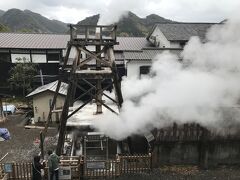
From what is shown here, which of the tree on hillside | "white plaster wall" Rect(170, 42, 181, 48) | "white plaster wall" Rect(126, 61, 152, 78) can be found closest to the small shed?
the tree on hillside

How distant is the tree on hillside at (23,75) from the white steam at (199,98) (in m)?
14.3

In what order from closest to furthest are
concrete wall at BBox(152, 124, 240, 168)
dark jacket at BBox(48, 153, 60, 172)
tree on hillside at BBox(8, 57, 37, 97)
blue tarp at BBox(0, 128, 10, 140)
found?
dark jacket at BBox(48, 153, 60, 172) < concrete wall at BBox(152, 124, 240, 168) < blue tarp at BBox(0, 128, 10, 140) < tree on hillside at BBox(8, 57, 37, 97)

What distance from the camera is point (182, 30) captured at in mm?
33156

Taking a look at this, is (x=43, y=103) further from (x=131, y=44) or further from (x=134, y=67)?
(x=131, y=44)

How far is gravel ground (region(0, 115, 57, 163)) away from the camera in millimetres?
15438

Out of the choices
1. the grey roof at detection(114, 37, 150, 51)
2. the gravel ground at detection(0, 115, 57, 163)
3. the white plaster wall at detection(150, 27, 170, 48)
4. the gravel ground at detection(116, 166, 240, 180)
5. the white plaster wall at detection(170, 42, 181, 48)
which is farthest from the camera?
the white plaster wall at detection(150, 27, 170, 48)

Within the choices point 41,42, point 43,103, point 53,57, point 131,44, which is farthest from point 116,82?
point 131,44

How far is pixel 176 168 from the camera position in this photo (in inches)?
527

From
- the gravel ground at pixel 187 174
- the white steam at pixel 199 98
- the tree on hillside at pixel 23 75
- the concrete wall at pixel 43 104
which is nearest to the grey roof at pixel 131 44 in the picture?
the tree on hillside at pixel 23 75

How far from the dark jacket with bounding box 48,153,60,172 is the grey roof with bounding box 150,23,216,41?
22477mm

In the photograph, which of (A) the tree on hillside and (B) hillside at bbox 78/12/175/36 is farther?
(B) hillside at bbox 78/12/175/36

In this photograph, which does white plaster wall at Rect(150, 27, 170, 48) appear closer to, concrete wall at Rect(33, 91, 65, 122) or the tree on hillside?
the tree on hillside

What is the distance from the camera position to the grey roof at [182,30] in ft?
103

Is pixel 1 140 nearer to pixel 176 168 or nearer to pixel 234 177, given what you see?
pixel 176 168
